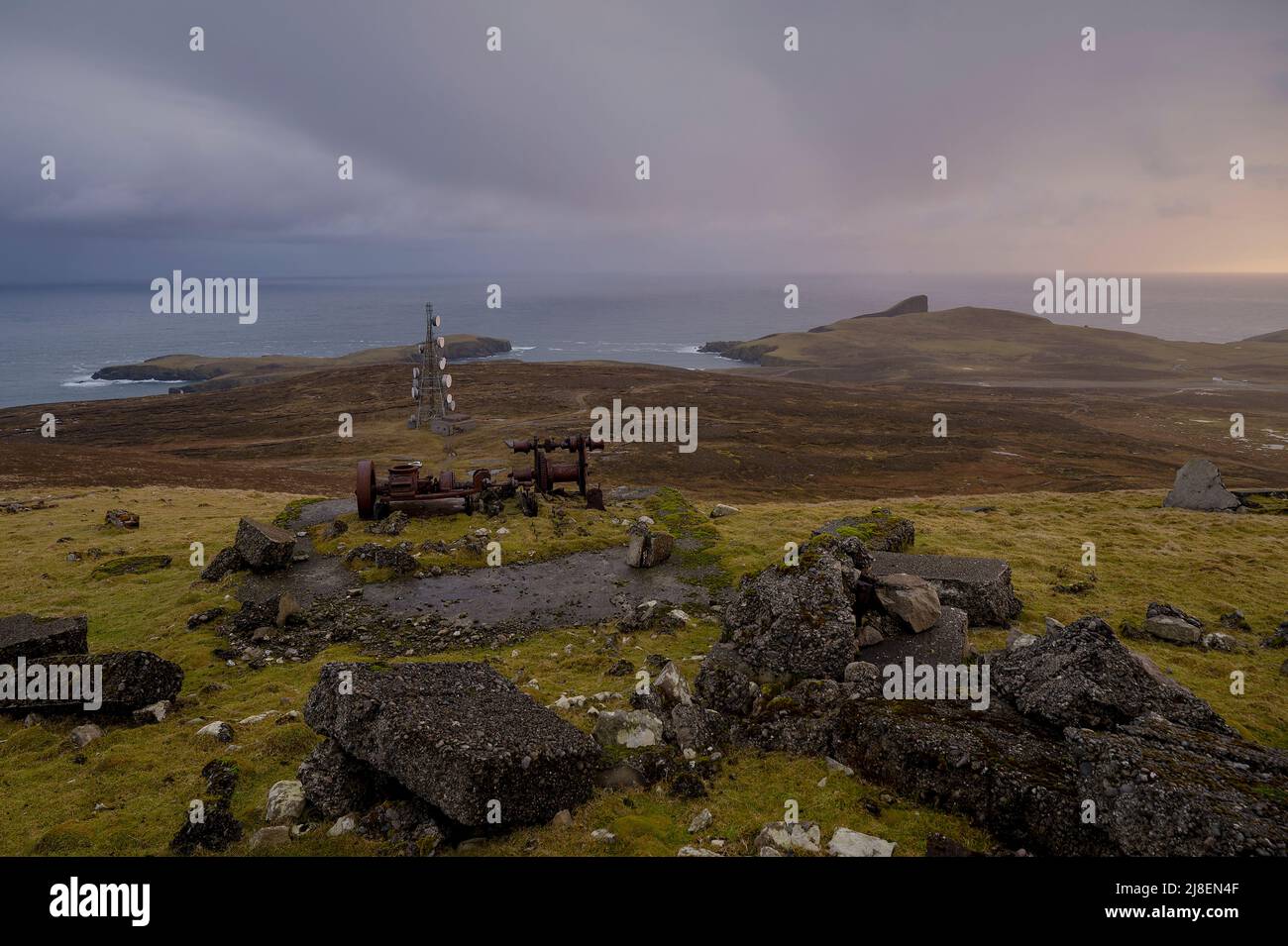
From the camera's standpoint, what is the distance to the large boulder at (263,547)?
1734cm

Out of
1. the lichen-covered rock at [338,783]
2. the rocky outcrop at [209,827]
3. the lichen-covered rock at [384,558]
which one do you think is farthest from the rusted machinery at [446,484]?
the lichen-covered rock at [338,783]

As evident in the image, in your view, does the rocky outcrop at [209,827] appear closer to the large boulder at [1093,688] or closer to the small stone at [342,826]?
the small stone at [342,826]

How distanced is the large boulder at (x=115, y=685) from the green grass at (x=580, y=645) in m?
0.31

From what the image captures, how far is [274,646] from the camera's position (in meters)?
13.7

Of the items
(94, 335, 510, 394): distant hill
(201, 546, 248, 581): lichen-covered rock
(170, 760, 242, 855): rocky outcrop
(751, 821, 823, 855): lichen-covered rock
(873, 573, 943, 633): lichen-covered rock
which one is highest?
(94, 335, 510, 394): distant hill

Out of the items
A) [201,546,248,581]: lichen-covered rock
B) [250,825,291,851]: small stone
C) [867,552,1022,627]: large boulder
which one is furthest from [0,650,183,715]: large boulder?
[867,552,1022,627]: large boulder

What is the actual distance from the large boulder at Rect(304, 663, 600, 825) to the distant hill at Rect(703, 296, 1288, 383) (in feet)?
383

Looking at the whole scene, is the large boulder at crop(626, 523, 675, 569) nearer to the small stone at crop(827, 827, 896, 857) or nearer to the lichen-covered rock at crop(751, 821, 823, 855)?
the lichen-covered rock at crop(751, 821, 823, 855)

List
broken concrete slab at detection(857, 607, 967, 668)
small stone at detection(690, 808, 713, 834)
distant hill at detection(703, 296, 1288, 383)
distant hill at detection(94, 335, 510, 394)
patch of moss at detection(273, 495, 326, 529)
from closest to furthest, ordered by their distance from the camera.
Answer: small stone at detection(690, 808, 713, 834)
broken concrete slab at detection(857, 607, 967, 668)
patch of moss at detection(273, 495, 326, 529)
distant hill at detection(703, 296, 1288, 383)
distant hill at detection(94, 335, 510, 394)

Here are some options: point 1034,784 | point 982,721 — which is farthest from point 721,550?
point 1034,784

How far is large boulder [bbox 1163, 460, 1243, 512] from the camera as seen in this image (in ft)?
87.2

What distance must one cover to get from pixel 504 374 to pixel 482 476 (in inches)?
2921

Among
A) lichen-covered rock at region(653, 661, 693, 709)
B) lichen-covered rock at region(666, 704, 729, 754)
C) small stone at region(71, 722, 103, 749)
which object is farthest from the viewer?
lichen-covered rock at region(653, 661, 693, 709)

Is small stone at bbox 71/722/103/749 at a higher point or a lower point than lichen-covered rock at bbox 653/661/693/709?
lower
